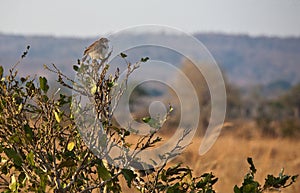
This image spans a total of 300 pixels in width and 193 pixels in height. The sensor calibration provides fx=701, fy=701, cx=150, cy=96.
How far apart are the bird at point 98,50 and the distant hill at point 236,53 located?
82817 mm

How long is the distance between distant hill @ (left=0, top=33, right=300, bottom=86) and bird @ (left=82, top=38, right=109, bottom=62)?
272ft

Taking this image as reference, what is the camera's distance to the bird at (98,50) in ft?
9.47

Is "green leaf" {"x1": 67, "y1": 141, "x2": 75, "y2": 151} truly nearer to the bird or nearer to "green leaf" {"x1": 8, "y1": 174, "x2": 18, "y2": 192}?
"green leaf" {"x1": 8, "y1": 174, "x2": 18, "y2": 192}

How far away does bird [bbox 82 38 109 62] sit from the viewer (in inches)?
114

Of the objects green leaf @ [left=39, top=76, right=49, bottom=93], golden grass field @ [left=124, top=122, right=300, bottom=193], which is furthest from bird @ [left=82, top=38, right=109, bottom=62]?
golden grass field @ [left=124, top=122, right=300, bottom=193]

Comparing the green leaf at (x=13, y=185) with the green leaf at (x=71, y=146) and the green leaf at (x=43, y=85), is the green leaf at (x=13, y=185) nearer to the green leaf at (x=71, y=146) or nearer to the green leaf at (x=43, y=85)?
the green leaf at (x=71, y=146)

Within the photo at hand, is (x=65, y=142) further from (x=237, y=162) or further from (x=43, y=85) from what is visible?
(x=237, y=162)

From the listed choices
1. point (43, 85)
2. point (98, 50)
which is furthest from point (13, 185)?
point (98, 50)

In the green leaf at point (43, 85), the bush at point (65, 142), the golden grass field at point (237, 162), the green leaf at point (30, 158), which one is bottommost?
the green leaf at point (30, 158)

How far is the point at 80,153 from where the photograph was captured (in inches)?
105

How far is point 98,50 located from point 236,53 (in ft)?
374

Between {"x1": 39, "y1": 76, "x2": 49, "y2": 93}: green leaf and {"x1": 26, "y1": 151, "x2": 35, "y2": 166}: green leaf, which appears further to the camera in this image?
{"x1": 39, "y1": 76, "x2": 49, "y2": 93}: green leaf

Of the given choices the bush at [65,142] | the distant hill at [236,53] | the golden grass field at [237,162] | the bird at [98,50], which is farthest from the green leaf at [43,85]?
the distant hill at [236,53]

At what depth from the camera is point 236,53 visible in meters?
116
